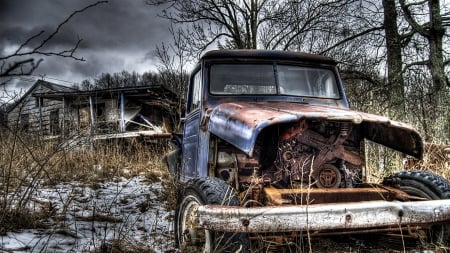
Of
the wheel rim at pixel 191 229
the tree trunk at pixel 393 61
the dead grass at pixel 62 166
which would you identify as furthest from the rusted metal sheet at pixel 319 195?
the tree trunk at pixel 393 61

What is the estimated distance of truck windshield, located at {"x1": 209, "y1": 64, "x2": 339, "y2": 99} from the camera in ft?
12.6

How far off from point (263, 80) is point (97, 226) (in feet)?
6.94

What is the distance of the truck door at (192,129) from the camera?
3.89 metres

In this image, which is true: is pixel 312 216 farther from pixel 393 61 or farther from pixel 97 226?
pixel 393 61

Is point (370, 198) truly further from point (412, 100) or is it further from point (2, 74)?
point (412, 100)

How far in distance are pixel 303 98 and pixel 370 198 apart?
4.32 feet

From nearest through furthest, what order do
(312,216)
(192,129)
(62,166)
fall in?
(312,216)
(192,129)
(62,166)

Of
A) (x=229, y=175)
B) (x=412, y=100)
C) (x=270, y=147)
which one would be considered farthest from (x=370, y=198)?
(x=412, y=100)

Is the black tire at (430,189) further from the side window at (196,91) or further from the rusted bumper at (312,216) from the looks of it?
the side window at (196,91)

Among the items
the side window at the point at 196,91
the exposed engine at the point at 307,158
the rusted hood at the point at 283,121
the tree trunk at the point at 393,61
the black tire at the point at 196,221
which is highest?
the tree trunk at the point at 393,61

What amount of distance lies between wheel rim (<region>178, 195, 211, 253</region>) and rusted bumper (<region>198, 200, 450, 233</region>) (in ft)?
1.25

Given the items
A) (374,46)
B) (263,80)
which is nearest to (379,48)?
(374,46)

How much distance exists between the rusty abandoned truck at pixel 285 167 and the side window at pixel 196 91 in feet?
0.11

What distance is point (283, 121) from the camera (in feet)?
8.09
